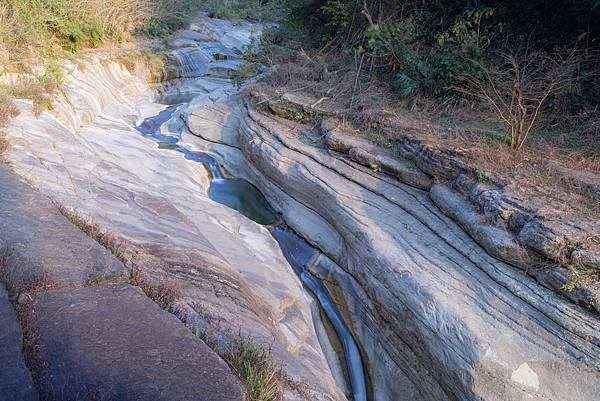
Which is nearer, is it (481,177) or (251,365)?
(251,365)

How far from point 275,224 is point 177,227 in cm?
294

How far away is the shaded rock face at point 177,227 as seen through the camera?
3543 mm

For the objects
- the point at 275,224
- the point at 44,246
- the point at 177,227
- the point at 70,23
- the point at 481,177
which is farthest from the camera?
the point at 70,23

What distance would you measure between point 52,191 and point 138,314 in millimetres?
2763

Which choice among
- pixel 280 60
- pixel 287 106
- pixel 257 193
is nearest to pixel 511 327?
pixel 257 193

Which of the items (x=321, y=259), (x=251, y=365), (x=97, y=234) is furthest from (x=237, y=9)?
(x=251, y=365)

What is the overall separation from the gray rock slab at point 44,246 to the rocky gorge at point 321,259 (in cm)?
2

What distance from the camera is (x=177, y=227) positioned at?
16.2 ft

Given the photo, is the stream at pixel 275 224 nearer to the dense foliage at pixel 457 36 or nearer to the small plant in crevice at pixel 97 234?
the small plant in crevice at pixel 97 234

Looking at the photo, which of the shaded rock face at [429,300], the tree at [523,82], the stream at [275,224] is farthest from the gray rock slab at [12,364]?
the tree at [523,82]

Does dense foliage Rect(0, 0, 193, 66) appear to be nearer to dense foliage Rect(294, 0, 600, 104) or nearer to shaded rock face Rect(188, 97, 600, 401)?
shaded rock face Rect(188, 97, 600, 401)

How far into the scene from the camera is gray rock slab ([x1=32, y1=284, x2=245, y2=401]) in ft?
7.04

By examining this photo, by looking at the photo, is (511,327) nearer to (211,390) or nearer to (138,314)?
(211,390)

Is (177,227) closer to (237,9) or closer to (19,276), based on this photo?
(19,276)
